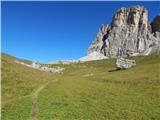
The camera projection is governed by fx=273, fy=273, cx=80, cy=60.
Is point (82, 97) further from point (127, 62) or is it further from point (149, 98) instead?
point (127, 62)

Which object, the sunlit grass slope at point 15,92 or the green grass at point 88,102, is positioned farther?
the sunlit grass slope at point 15,92

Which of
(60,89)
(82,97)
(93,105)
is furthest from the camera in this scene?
(60,89)

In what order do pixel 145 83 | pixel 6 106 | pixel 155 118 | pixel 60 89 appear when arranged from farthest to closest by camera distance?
pixel 145 83
pixel 60 89
pixel 6 106
pixel 155 118

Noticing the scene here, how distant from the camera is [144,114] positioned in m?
40.4

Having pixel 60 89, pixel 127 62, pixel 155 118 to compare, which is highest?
pixel 127 62

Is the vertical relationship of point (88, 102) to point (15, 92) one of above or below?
below

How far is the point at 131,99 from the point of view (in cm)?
4969

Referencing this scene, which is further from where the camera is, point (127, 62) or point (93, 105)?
point (127, 62)

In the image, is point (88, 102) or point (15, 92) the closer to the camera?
point (88, 102)

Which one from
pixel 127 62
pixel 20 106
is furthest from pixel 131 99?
pixel 127 62

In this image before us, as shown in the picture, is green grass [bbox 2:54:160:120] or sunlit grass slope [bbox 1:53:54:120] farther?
sunlit grass slope [bbox 1:53:54:120]

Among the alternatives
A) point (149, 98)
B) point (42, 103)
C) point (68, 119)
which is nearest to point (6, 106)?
point (42, 103)

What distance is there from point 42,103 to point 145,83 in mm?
29317

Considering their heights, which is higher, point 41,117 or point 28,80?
point 28,80
